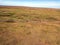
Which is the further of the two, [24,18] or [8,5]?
[8,5]

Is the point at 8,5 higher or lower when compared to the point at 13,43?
higher

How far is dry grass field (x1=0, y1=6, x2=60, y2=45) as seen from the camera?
899 mm

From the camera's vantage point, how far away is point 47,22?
39.9 inches

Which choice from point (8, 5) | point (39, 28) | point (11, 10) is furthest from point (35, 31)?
point (8, 5)

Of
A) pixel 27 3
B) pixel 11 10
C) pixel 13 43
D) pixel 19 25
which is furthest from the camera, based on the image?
pixel 27 3

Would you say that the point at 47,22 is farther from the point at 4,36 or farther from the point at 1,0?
the point at 1,0

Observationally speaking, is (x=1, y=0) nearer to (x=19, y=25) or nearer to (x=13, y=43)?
(x=19, y=25)

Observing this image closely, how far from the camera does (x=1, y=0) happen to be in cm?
133

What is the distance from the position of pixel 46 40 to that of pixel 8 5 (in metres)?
0.52

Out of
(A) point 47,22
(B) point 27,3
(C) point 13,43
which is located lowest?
(C) point 13,43

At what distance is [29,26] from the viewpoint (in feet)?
3.23

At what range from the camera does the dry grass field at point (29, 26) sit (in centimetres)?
90

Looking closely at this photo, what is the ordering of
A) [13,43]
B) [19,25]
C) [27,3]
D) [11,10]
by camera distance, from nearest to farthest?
[13,43] → [19,25] → [11,10] → [27,3]

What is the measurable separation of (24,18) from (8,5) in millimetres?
262
